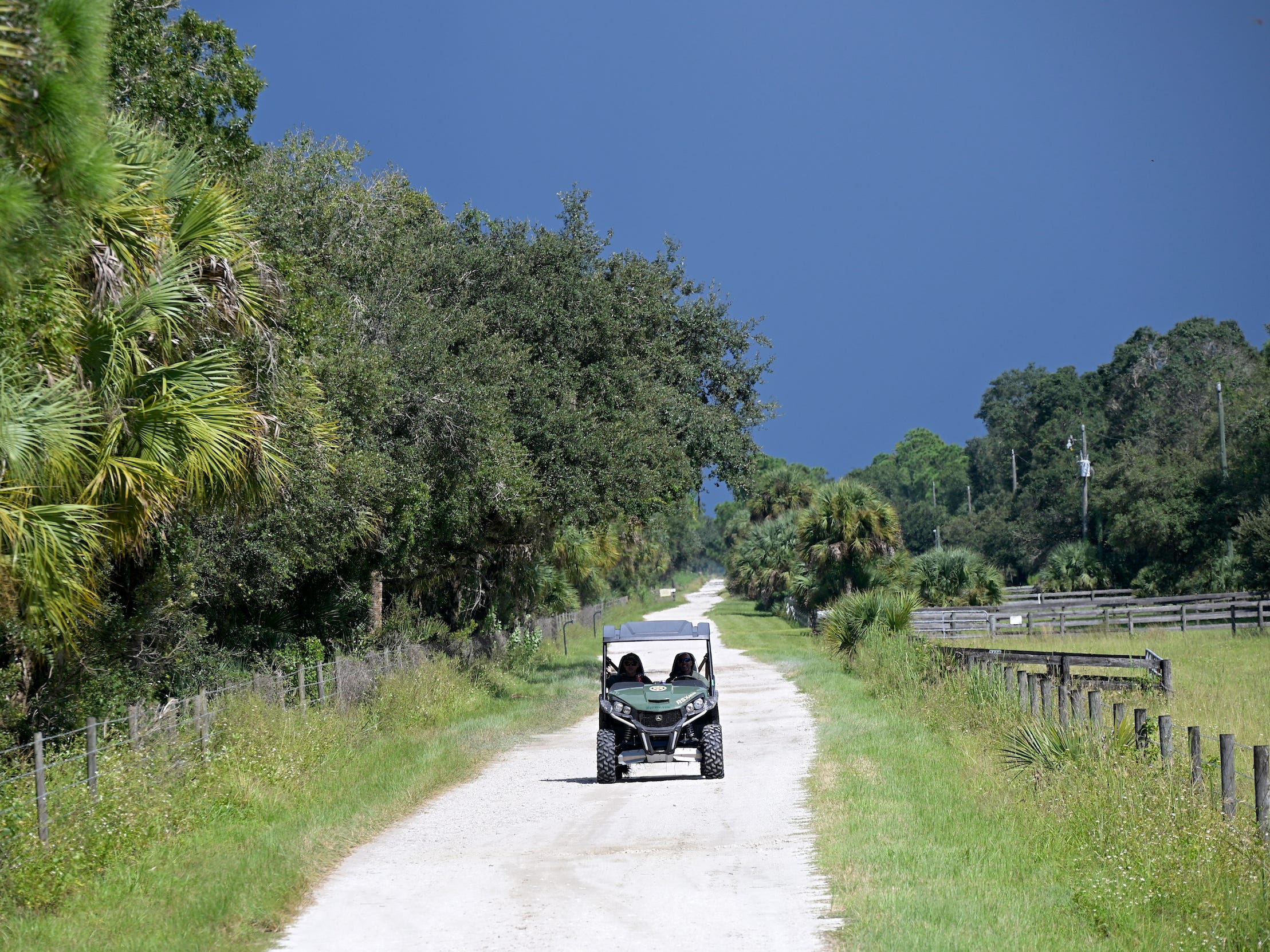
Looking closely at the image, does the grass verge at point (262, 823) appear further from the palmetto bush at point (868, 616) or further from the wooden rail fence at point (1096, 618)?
the wooden rail fence at point (1096, 618)

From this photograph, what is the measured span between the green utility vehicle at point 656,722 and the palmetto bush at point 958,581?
36.4m

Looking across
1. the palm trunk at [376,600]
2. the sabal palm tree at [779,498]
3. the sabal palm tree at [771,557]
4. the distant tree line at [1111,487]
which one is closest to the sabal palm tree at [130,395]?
the palm trunk at [376,600]

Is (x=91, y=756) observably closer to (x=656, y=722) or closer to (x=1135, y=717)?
(x=656, y=722)

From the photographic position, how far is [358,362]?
1925cm

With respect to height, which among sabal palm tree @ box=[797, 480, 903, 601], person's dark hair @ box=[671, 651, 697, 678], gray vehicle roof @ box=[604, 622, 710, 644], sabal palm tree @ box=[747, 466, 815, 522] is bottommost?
person's dark hair @ box=[671, 651, 697, 678]

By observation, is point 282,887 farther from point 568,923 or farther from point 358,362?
point 358,362

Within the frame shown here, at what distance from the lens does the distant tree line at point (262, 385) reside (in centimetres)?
873

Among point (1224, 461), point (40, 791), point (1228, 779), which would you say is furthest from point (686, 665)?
point (1224, 461)

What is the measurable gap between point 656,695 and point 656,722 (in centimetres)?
32

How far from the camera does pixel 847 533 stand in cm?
4841

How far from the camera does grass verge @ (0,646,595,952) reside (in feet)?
27.4

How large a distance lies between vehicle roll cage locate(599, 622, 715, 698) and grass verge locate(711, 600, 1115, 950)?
1.87 meters

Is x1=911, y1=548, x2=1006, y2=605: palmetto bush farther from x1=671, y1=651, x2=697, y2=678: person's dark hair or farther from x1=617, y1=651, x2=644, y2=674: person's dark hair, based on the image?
x1=617, y1=651, x2=644, y2=674: person's dark hair

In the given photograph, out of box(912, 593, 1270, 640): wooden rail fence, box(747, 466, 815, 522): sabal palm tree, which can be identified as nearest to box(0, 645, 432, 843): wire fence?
box(912, 593, 1270, 640): wooden rail fence
